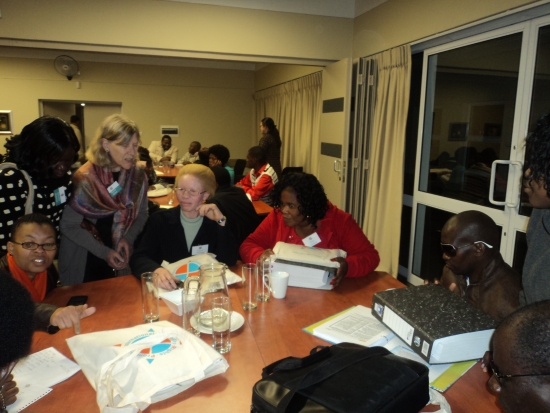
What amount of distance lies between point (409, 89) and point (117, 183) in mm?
2707

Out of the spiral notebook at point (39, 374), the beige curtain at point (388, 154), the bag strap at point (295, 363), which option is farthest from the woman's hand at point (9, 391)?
the beige curtain at point (388, 154)

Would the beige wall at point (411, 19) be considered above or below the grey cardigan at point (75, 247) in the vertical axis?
above

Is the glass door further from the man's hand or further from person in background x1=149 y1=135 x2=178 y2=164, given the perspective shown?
person in background x1=149 y1=135 x2=178 y2=164

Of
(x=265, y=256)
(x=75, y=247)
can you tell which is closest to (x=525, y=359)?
(x=265, y=256)

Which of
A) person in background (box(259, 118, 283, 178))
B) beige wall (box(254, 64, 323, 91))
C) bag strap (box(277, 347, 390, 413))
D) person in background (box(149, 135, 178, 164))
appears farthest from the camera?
person in background (box(149, 135, 178, 164))

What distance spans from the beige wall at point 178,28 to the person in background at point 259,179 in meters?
1.27

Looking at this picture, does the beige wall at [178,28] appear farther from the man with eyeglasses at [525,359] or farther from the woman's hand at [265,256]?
the man with eyeglasses at [525,359]

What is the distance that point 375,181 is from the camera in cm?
419

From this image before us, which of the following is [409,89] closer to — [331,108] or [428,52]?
[428,52]

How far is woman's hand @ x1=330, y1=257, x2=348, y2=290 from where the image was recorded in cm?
189

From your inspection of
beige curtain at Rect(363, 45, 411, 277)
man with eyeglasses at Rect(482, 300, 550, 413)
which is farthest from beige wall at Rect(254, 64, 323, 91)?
man with eyeglasses at Rect(482, 300, 550, 413)

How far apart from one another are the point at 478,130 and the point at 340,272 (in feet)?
7.08

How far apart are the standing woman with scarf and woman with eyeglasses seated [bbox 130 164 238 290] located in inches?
14.7

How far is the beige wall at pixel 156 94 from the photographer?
842 cm
